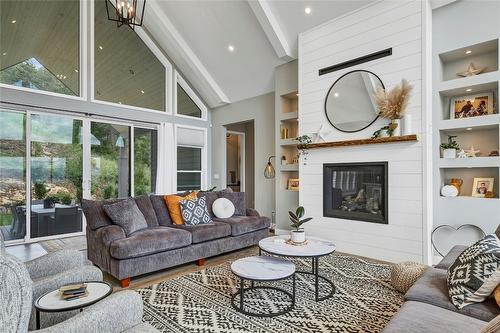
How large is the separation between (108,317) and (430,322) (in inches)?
63.2

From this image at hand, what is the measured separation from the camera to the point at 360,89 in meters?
4.21

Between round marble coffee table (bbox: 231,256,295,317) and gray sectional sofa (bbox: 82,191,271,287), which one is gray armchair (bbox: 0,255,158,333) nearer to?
round marble coffee table (bbox: 231,256,295,317)

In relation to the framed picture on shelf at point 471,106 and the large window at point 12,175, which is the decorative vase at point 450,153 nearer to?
the framed picture on shelf at point 471,106

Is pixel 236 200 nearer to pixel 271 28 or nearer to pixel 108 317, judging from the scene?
pixel 271 28

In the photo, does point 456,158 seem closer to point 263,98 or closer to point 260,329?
point 260,329

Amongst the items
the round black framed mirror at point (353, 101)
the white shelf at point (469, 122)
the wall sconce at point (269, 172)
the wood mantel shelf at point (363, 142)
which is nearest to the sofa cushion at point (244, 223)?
the wood mantel shelf at point (363, 142)

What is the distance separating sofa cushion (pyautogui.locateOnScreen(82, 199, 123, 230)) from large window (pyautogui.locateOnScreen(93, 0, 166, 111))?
3.08 meters

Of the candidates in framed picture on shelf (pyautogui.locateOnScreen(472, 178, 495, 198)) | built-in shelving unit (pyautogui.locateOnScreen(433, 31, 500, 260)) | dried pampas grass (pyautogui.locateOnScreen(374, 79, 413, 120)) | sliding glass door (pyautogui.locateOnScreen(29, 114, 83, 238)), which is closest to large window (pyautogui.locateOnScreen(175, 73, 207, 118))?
sliding glass door (pyautogui.locateOnScreen(29, 114, 83, 238))

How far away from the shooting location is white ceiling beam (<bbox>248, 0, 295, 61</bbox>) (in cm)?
465

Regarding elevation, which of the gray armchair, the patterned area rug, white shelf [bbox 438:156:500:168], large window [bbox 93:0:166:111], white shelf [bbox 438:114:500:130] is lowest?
the patterned area rug

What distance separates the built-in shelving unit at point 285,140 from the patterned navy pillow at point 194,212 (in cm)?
191

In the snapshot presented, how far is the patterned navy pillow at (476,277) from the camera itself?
5.50 feet

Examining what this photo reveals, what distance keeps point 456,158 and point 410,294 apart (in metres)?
2.54

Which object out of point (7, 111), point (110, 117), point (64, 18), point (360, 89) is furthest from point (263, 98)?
point (7, 111)
